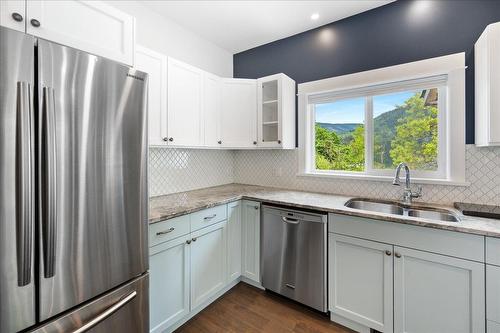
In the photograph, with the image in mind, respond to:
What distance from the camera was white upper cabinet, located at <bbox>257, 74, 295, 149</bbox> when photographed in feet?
8.34

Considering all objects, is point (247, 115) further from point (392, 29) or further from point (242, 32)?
point (392, 29)

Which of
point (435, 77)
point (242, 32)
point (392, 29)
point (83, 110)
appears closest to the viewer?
point (83, 110)

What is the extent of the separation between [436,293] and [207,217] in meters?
1.68

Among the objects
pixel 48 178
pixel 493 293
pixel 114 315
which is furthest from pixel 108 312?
pixel 493 293

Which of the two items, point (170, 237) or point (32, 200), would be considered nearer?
point (32, 200)

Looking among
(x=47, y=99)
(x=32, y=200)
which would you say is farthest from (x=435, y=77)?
(x=32, y=200)

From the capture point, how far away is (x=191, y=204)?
1.94 m

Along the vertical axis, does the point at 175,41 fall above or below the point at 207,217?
above

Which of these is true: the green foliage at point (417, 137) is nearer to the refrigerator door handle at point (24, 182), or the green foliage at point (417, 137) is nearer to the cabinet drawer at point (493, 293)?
the cabinet drawer at point (493, 293)

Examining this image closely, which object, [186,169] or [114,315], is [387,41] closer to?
[186,169]

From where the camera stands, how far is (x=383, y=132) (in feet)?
7.64

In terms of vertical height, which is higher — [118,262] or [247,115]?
[247,115]

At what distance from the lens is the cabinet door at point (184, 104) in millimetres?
2098

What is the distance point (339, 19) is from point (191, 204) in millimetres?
2367
